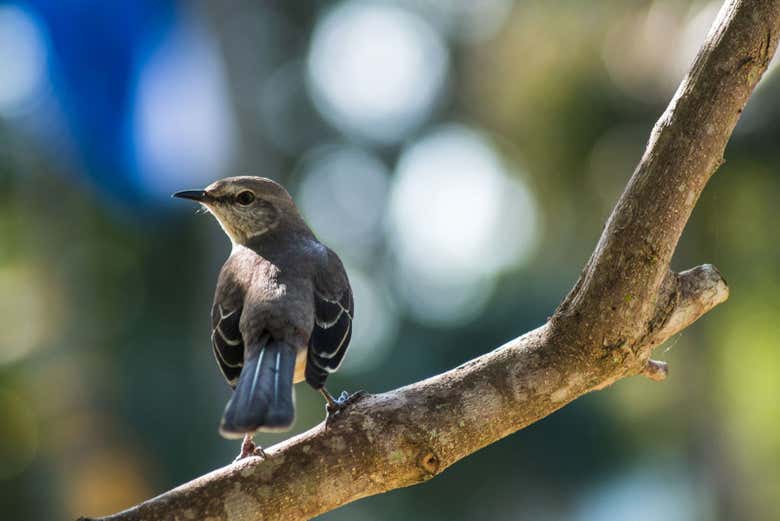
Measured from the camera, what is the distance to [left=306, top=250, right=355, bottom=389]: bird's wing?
18.9ft

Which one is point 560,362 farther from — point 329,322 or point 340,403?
point 329,322

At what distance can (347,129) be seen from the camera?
34906 millimetres

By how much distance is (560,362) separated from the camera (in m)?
5.11

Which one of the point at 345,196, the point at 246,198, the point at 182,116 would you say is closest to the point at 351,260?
the point at 345,196

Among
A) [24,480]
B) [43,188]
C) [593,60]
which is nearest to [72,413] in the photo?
[24,480]

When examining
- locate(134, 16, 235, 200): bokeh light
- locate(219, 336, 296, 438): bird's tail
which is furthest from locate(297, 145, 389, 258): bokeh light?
locate(219, 336, 296, 438): bird's tail

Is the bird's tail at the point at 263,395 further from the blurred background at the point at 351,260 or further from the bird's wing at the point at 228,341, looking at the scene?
the blurred background at the point at 351,260

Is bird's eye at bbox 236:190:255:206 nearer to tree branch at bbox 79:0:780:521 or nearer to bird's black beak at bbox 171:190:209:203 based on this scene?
bird's black beak at bbox 171:190:209:203

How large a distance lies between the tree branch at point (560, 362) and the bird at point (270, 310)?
0.22m

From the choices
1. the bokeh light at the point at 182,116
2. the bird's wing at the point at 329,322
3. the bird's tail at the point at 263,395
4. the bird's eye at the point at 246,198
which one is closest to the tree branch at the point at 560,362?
the bird's tail at the point at 263,395

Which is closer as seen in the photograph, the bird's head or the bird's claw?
the bird's claw

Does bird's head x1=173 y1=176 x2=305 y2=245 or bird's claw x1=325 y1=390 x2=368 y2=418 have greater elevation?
bird's head x1=173 y1=176 x2=305 y2=245

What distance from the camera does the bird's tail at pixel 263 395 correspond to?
189 inches

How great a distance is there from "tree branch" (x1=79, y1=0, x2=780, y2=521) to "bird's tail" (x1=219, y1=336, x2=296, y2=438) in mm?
165
